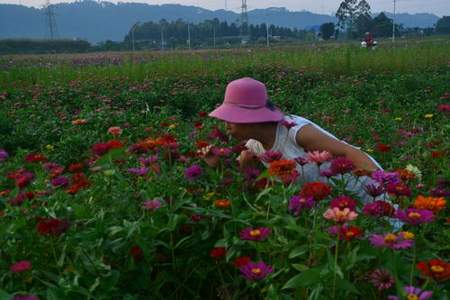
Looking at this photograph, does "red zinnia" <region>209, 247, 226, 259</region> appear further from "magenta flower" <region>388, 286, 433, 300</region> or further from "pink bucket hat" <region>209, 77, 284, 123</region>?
"pink bucket hat" <region>209, 77, 284, 123</region>

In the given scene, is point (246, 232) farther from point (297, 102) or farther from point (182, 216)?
point (297, 102)

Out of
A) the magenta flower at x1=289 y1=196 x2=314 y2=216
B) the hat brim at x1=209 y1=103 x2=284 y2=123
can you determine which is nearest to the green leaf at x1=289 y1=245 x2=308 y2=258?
the magenta flower at x1=289 y1=196 x2=314 y2=216

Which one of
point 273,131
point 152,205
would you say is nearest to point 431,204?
point 152,205

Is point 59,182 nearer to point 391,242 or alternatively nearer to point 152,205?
point 152,205

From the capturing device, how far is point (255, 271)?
1.34m

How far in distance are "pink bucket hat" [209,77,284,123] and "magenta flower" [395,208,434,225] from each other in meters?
1.04

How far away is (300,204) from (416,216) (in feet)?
0.90

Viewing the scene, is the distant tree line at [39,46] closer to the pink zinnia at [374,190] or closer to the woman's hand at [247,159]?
the woman's hand at [247,159]

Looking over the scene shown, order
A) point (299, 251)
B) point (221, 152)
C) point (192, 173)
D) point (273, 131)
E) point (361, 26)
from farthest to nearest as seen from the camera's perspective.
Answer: point (361, 26), point (273, 131), point (221, 152), point (192, 173), point (299, 251)

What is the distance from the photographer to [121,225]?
1646 millimetres

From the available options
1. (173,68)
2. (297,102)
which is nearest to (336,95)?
(297,102)

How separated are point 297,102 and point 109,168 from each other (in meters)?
4.69

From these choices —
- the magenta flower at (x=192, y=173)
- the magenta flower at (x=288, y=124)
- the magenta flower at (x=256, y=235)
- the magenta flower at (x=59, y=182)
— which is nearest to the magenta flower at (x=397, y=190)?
the magenta flower at (x=256, y=235)

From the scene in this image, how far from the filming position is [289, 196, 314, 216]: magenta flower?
1.46 m
